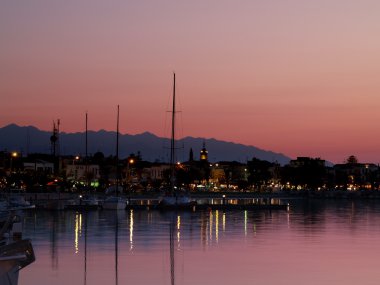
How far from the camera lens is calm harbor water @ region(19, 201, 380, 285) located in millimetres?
23297

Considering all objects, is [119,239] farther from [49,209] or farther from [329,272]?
[49,209]

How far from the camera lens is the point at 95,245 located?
32.2 m

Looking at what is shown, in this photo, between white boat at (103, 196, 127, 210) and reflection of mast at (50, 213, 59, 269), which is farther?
white boat at (103, 196, 127, 210)

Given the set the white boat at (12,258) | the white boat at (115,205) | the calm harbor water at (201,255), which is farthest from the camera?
the white boat at (115,205)

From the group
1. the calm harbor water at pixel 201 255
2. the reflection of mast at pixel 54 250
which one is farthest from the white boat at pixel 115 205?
the reflection of mast at pixel 54 250

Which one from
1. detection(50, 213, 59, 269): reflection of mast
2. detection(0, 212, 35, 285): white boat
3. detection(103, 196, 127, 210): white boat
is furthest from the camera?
detection(103, 196, 127, 210): white boat

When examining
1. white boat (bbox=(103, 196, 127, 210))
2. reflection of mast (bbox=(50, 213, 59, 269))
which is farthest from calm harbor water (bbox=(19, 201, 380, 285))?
white boat (bbox=(103, 196, 127, 210))

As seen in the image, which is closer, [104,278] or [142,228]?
[104,278]

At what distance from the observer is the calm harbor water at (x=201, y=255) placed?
2330 cm

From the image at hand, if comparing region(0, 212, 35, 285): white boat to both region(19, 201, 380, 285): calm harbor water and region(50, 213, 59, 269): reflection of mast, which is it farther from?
region(50, 213, 59, 269): reflection of mast

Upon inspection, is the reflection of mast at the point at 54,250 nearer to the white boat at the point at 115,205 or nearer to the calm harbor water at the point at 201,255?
the calm harbor water at the point at 201,255

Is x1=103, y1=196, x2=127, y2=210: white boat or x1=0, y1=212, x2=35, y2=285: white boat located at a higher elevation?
x1=103, y1=196, x2=127, y2=210: white boat

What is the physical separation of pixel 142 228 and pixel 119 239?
26.4 ft

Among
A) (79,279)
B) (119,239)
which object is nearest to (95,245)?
(119,239)
